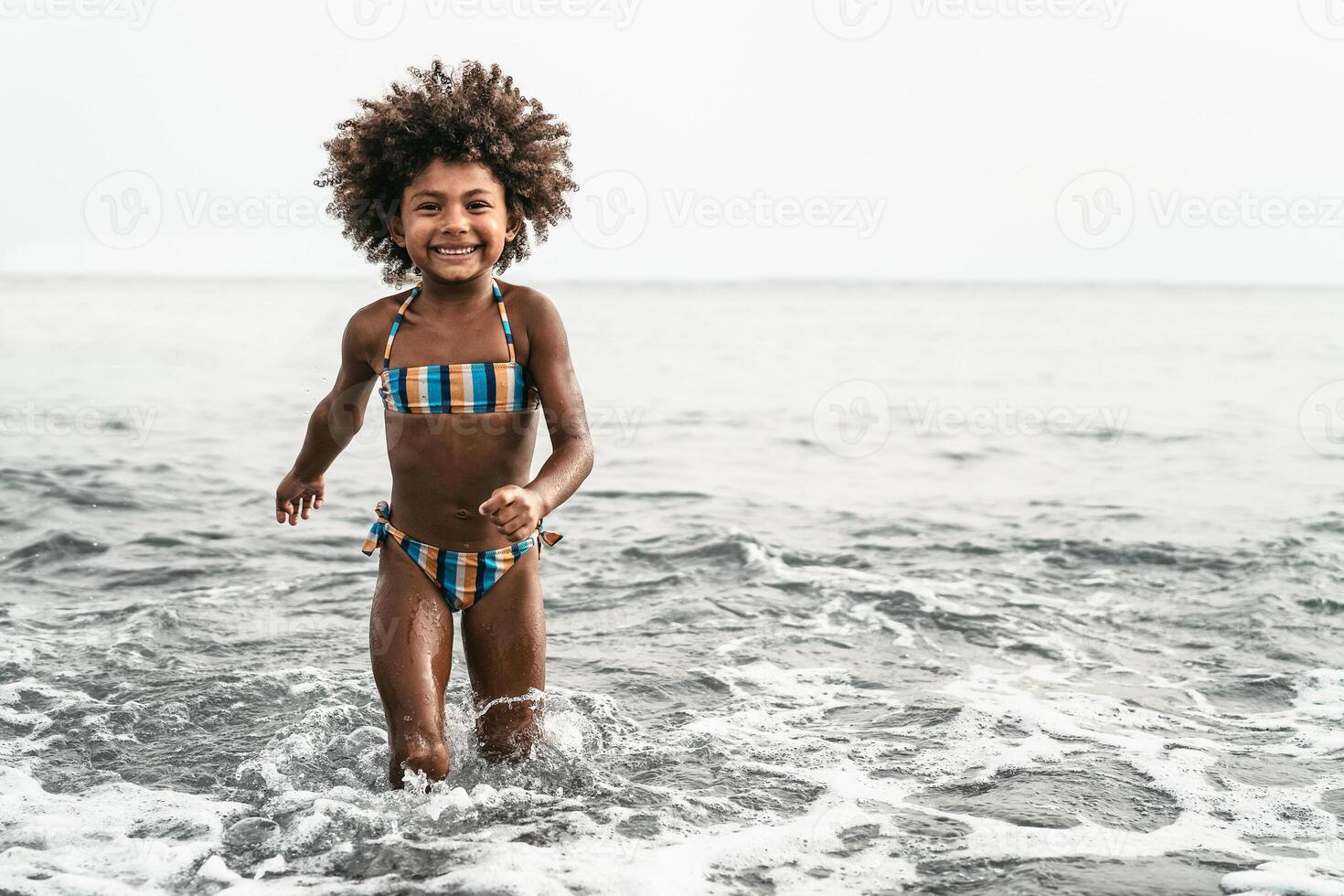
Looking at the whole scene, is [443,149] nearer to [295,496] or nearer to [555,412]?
[555,412]

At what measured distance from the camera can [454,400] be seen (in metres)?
Answer: 3.71

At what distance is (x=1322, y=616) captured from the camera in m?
6.01

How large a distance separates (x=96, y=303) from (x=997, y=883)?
102 feet

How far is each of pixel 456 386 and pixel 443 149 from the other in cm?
72

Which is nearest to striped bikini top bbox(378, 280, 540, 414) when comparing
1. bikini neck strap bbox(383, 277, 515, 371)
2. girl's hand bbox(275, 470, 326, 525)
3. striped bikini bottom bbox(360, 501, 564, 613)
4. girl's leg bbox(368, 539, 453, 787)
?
bikini neck strap bbox(383, 277, 515, 371)

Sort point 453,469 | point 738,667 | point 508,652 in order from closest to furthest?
point 453,469
point 508,652
point 738,667

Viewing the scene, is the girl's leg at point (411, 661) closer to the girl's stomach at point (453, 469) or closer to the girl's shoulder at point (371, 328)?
the girl's stomach at point (453, 469)

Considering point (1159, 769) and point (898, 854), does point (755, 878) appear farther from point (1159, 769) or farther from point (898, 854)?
point (1159, 769)

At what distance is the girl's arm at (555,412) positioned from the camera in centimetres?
Result: 339

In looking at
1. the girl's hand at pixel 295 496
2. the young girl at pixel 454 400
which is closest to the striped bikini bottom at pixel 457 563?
the young girl at pixel 454 400

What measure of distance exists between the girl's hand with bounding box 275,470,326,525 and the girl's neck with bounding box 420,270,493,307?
77cm

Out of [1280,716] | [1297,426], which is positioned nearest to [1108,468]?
[1297,426]

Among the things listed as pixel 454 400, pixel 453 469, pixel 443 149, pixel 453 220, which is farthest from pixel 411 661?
pixel 443 149

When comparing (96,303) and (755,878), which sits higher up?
(96,303)
